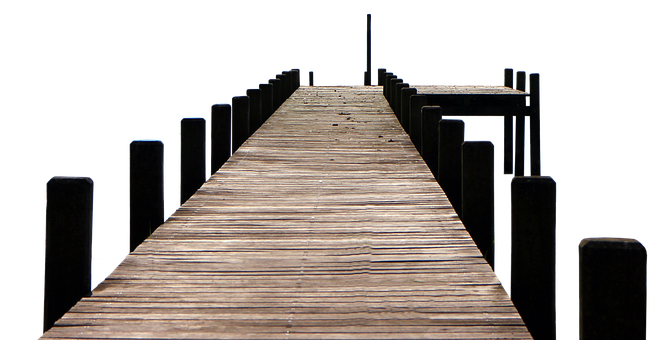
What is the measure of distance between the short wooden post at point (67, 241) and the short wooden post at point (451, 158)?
4.33 metres

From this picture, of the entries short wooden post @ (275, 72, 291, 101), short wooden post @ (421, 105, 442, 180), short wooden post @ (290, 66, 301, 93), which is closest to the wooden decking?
short wooden post @ (421, 105, 442, 180)

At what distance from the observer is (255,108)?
12.4 meters

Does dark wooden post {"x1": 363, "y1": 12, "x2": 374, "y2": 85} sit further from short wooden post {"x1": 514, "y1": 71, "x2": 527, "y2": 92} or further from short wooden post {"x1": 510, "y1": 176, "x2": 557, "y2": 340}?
short wooden post {"x1": 510, "y1": 176, "x2": 557, "y2": 340}

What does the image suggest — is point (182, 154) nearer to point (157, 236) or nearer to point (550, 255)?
point (157, 236)

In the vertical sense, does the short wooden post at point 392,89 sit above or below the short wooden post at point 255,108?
above

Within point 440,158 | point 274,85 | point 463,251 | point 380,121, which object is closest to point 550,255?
point 463,251

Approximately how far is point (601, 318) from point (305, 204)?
143 inches

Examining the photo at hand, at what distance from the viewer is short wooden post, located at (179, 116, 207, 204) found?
28.4ft

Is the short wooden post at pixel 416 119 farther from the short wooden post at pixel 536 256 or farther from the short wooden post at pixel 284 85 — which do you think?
the short wooden post at pixel 284 85

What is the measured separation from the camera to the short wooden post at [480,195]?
636 centimetres

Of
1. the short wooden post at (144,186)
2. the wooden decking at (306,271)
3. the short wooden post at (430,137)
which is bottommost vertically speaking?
the wooden decking at (306,271)

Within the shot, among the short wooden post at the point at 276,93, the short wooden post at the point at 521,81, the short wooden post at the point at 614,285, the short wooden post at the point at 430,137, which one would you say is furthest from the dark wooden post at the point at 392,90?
the short wooden post at the point at 614,285

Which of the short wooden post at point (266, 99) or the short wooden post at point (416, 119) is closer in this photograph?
the short wooden post at point (416, 119)

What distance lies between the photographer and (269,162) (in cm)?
913
